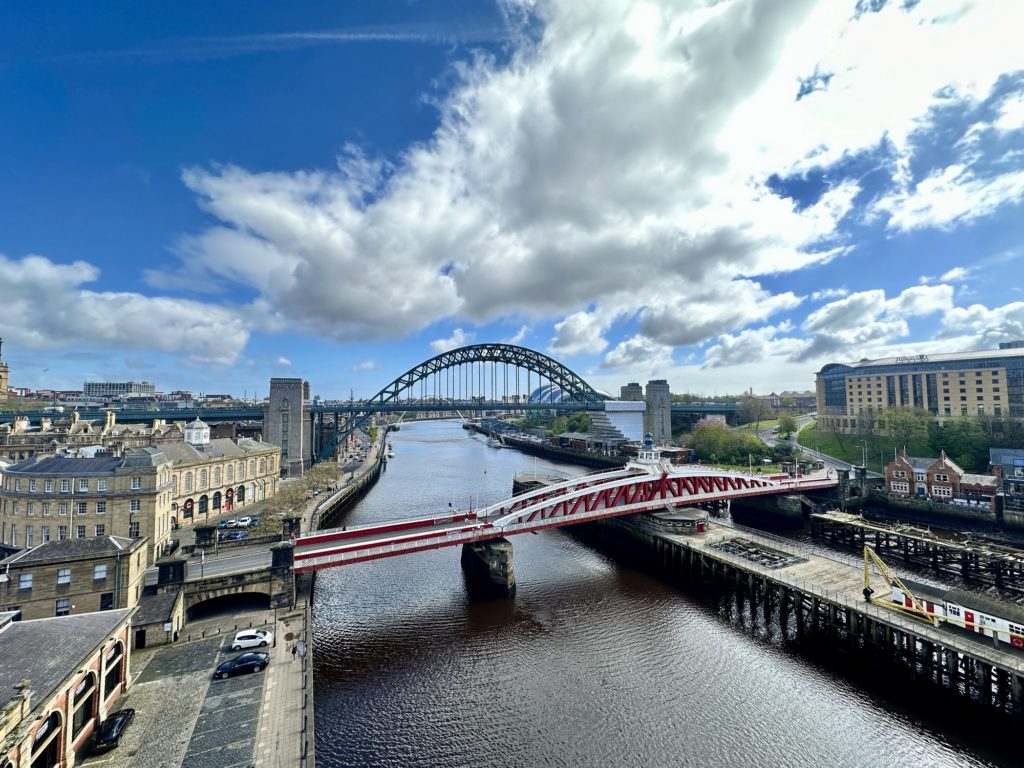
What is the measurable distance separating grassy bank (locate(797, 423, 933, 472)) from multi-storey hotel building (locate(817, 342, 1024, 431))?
321 cm

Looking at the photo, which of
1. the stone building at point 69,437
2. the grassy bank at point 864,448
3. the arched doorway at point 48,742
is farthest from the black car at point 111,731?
the grassy bank at point 864,448

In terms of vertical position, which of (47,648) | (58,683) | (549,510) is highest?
(47,648)

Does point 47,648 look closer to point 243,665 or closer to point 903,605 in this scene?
point 243,665

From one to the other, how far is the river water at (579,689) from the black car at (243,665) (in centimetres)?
253

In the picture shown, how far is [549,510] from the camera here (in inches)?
1192

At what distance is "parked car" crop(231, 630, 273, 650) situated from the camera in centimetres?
1543

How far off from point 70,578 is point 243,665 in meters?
8.20

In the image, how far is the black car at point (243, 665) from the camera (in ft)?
46.1

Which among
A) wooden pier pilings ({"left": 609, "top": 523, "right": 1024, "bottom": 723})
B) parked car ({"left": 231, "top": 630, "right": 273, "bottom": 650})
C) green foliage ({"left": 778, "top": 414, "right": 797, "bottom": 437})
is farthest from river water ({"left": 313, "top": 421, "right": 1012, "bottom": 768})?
green foliage ({"left": 778, "top": 414, "right": 797, "bottom": 437})

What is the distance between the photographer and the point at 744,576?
2348 cm

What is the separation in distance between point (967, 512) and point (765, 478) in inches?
530

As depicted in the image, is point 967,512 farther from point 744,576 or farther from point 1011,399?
point 1011,399

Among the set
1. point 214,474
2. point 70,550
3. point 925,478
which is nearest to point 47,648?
point 70,550

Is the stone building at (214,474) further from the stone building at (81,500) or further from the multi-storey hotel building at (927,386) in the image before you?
the multi-storey hotel building at (927,386)
